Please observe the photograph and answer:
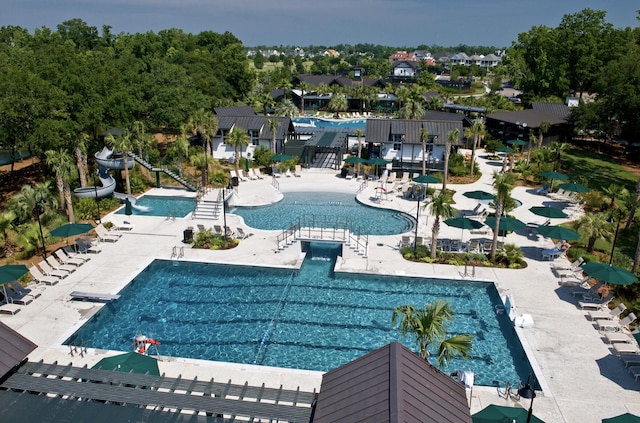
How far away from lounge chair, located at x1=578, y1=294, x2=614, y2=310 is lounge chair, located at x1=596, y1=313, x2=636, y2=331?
57.8 inches

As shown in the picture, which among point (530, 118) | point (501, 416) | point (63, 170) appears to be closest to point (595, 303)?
point (501, 416)

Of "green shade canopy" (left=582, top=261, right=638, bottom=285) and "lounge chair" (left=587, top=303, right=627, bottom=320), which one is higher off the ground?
"green shade canopy" (left=582, top=261, right=638, bottom=285)

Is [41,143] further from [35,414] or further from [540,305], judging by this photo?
[540,305]

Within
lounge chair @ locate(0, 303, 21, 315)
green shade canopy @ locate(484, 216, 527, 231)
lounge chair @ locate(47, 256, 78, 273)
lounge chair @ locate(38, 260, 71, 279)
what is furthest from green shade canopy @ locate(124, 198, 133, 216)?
green shade canopy @ locate(484, 216, 527, 231)

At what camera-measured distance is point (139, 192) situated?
41938 mm

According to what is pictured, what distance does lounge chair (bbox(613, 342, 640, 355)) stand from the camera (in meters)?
20.2

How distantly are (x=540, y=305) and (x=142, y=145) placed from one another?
35.2 meters

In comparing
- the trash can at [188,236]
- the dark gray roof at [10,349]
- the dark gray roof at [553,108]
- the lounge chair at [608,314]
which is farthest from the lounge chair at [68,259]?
the dark gray roof at [553,108]

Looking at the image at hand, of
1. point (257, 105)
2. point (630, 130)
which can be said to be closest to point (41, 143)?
point (257, 105)

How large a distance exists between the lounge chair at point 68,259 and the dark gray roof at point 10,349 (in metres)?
13.6

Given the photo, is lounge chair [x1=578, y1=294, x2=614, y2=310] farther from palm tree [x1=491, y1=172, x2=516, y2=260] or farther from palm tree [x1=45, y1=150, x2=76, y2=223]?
palm tree [x1=45, y1=150, x2=76, y2=223]

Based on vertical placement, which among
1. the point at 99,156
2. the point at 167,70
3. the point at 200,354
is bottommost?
the point at 200,354

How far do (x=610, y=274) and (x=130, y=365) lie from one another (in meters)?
21.8

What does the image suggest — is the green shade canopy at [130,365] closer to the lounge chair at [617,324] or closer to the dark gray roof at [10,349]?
the dark gray roof at [10,349]
